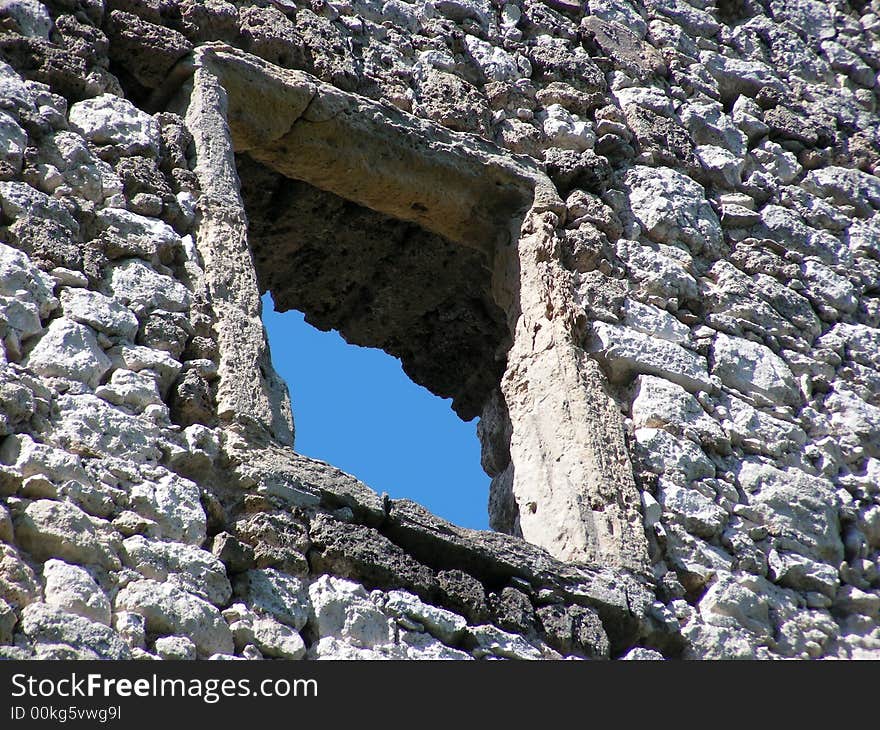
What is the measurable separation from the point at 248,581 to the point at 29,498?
575mm

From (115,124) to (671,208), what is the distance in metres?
2.14

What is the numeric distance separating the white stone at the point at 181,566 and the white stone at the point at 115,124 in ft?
4.52

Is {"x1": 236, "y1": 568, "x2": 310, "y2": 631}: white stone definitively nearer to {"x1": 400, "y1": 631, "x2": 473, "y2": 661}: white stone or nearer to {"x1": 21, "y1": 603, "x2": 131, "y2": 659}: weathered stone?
{"x1": 400, "y1": 631, "x2": 473, "y2": 661}: white stone

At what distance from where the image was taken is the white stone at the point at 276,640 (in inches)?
127

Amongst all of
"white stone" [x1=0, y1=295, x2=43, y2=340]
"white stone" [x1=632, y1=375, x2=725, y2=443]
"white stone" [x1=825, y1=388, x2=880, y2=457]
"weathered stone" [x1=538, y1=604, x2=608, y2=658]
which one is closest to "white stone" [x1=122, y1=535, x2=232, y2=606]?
"white stone" [x1=0, y1=295, x2=43, y2=340]

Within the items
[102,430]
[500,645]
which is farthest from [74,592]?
[500,645]

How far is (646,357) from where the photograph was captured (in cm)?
463

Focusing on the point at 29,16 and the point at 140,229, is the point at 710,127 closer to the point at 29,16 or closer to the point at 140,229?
the point at 140,229

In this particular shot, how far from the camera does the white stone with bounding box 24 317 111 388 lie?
3.39 meters

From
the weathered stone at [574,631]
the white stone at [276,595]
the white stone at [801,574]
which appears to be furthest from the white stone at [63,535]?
the white stone at [801,574]

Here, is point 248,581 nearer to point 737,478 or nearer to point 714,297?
point 737,478

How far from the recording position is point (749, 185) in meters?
5.49

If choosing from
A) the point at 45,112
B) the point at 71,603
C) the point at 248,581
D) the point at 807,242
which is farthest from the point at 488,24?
the point at 71,603

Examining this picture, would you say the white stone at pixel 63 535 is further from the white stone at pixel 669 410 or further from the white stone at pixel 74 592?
the white stone at pixel 669 410
